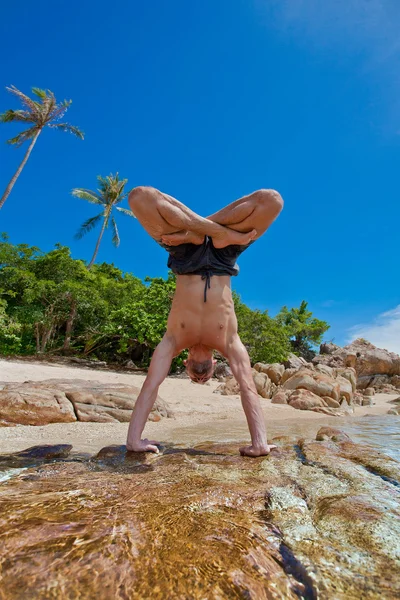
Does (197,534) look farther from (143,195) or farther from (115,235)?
(115,235)

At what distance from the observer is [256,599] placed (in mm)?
905

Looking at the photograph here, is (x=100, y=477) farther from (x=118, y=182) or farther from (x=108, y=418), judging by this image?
(x=118, y=182)

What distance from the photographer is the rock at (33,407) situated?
4785 millimetres

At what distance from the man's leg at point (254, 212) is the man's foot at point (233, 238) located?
0.04 m

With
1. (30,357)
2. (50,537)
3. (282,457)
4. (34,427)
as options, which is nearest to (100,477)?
(50,537)

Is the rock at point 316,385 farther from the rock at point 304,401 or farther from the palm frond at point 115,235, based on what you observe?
the palm frond at point 115,235

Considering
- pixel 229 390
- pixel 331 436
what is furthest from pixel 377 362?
pixel 331 436

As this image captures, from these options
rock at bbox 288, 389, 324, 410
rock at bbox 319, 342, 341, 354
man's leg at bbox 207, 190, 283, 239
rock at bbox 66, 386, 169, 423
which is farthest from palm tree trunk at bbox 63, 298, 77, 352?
rock at bbox 319, 342, 341, 354

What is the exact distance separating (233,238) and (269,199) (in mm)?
453

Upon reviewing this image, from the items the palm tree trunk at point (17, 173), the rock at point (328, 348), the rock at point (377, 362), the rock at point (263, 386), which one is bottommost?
the rock at point (263, 386)

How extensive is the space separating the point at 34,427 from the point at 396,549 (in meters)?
4.68

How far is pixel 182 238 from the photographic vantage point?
117 inches

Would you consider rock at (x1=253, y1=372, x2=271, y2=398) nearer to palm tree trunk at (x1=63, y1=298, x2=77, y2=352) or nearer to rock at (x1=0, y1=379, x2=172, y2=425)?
rock at (x1=0, y1=379, x2=172, y2=425)

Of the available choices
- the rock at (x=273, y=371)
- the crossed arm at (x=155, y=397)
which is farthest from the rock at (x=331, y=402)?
the crossed arm at (x=155, y=397)
